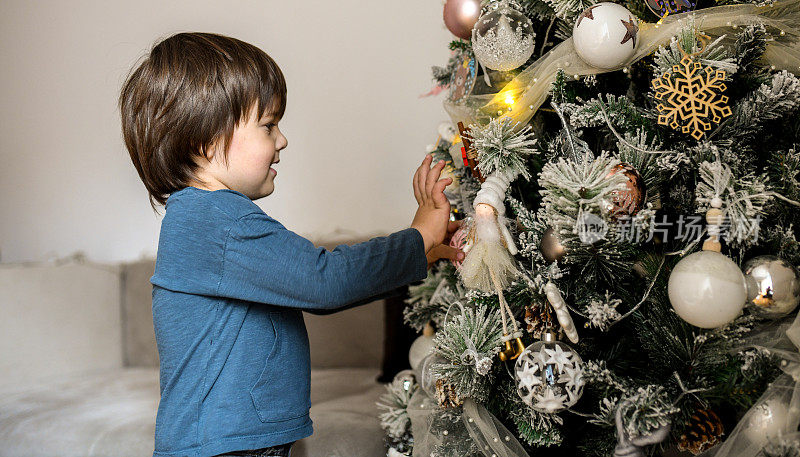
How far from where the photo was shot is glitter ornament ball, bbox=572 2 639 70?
0.69 metres

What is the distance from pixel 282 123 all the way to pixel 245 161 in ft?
3.36

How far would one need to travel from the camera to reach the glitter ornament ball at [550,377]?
697 millimetres

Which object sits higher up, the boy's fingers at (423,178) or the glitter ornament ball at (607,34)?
the glitter ornament ball at (607,34)

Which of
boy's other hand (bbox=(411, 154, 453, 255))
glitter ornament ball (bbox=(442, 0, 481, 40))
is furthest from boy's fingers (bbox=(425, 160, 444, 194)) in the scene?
glitter ornament ball (bbox=(442, 0, 481, 40))

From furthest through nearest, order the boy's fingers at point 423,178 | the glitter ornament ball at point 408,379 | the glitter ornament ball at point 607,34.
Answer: the glitter ornament ball at point 408,379, the boy's fingers at point 423,178, the glitter ornament ball at point 607,34

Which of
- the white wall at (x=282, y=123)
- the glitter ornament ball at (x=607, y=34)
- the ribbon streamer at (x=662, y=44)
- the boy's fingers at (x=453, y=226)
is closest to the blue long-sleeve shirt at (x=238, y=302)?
the boy's fingers at (x=453, y=226)

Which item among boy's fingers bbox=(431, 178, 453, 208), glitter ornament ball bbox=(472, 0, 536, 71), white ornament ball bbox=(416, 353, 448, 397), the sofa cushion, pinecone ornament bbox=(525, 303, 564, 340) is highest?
glitter ornament ball bbox=(472, 0, 536, 71)

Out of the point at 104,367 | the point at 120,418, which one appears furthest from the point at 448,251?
the point at 104,367

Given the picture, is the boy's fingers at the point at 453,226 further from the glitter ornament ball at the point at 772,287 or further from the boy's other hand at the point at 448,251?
the glitter ornament ball at the point at 772,287

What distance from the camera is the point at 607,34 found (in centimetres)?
69

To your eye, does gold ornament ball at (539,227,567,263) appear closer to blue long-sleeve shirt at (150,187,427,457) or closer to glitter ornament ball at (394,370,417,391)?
blue long-sleeve shirt at (150,187,427,457)

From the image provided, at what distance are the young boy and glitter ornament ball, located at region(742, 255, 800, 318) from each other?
0.37 meters

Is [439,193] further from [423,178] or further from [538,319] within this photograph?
[538,319]

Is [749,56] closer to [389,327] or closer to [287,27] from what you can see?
[389,327]
